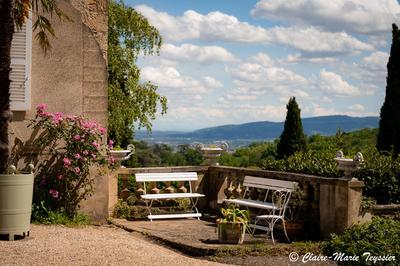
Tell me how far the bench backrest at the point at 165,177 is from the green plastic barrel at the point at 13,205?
300cm

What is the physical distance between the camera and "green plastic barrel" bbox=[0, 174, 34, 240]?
900 cm

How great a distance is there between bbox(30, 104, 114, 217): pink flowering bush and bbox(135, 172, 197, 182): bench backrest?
1117 mm

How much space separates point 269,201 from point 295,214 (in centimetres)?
72

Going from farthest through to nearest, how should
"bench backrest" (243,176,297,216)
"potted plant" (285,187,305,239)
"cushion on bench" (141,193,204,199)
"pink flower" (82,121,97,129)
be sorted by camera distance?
"cushion on bench" (141,193,204,199), "pink flower" (82,121,97,129), "potted plant" (285,187,305,239), "bench backrest" (243,176,297,216)

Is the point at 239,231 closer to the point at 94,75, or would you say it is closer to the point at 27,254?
the point at 27,254

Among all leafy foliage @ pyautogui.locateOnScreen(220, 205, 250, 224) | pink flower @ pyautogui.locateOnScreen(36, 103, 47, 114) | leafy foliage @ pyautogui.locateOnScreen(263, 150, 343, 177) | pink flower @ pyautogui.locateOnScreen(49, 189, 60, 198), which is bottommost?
leafy foliage @ pyautogui.locateOnScreen(220, 205, 250, 224)

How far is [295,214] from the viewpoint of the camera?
10.7 metres

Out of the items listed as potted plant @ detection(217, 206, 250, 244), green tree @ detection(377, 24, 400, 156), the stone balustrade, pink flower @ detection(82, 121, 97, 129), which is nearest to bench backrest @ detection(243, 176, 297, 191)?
the stone balustrade

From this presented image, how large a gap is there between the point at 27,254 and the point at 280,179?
16.1 feet

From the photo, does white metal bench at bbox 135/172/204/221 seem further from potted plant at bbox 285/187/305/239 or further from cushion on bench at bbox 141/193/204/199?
potted plant at bbox 285/187/305/239

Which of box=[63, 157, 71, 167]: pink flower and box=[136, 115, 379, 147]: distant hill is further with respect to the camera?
box=[136, 115, 379, 147]: distant hill

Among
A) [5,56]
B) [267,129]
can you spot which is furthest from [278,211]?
[267,129]

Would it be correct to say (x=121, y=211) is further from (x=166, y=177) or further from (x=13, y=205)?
(x=13, y=205)

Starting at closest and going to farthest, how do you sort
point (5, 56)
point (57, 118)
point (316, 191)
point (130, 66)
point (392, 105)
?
1. point (5, 56)
2. point (316, 191)
3. point (57, 118)
4. point (392, 105)
5. point (130, 66)
